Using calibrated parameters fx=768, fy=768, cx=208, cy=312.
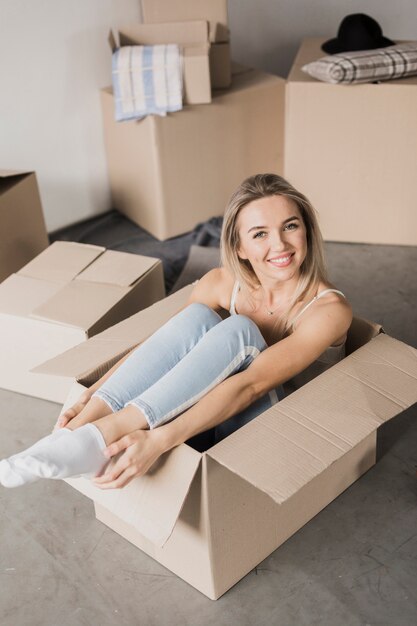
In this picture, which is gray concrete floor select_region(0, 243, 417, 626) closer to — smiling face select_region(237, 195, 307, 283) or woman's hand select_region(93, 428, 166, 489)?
woman's hand select_region(93, 428, 166, 489)

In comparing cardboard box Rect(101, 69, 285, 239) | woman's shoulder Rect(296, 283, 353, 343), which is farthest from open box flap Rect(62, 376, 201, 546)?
cardboard box Rect(101, 69, 285, 239)

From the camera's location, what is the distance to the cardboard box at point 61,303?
6.75 feet

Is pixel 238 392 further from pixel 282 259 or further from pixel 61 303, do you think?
pixel 61 303

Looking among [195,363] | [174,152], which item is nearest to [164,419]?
[195,363]

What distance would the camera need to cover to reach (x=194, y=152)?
282 cm

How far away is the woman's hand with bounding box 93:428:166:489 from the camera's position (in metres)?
1.38

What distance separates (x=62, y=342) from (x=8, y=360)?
197mm

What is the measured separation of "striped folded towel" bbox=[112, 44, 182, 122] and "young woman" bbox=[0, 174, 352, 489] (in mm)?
1110

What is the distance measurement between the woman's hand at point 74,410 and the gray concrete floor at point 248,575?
35 cm

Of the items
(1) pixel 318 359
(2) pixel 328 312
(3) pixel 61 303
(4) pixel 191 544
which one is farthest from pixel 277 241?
(3) pixel 61 303

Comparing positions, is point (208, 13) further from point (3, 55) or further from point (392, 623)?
point (392, 623)

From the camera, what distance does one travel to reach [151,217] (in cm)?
294

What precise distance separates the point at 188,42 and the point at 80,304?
115 centimetres

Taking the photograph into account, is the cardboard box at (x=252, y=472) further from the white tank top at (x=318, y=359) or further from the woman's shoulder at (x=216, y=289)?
the woman's shoulder at (x=216, y=289)
